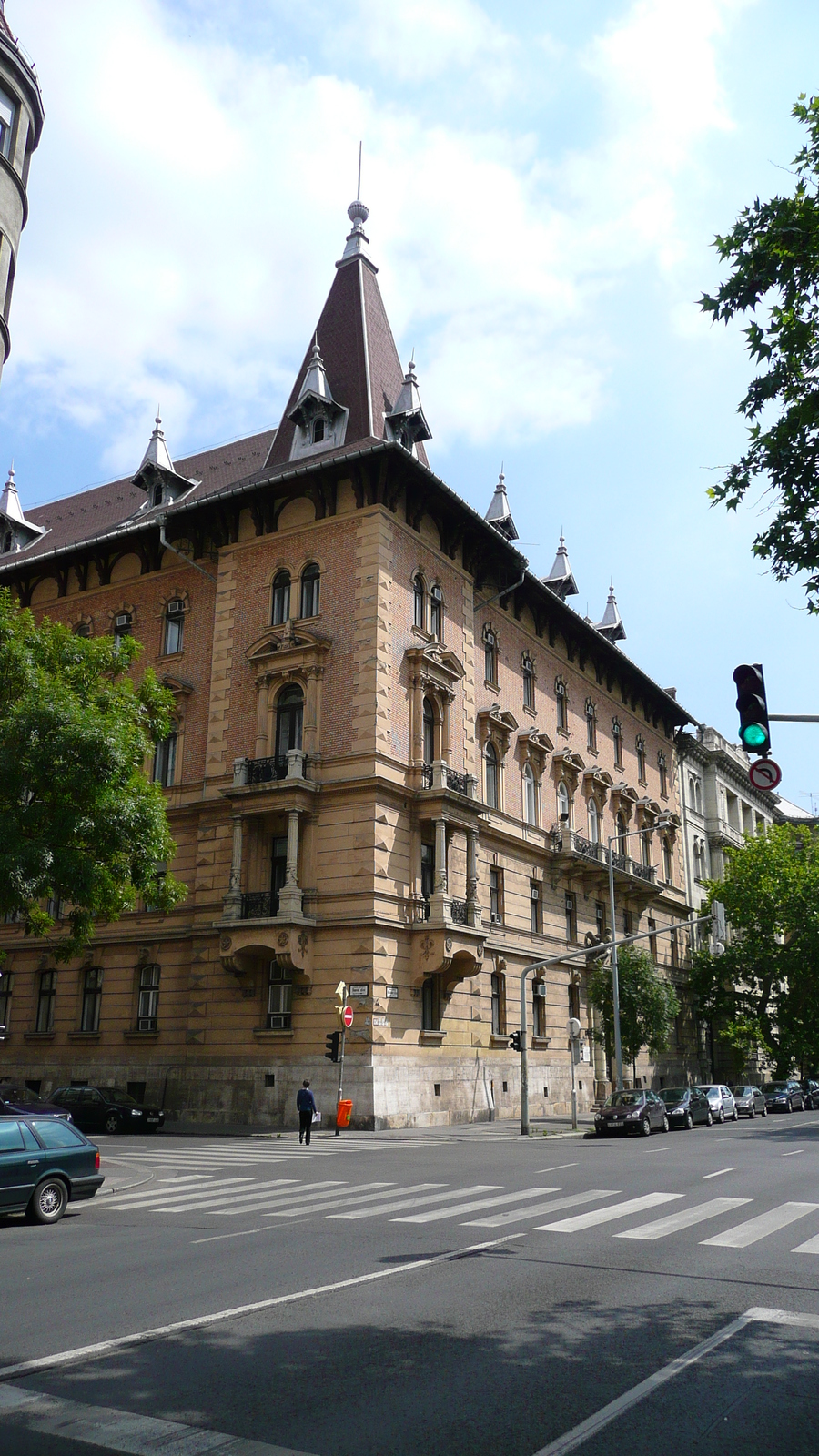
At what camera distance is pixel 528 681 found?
144ft

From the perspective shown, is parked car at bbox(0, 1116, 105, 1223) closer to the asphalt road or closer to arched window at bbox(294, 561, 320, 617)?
the asphalt road

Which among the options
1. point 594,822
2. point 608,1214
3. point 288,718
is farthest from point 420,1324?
point 594,822

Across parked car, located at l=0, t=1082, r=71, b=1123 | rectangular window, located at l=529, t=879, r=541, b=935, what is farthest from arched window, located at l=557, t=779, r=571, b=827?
parked car, located at l=0, t=1082, r=71, b=1123

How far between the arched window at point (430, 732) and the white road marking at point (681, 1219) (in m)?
21.2

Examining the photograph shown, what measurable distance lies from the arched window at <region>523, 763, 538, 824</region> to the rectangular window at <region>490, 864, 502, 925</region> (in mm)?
3295

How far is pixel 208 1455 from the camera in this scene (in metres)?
5.32

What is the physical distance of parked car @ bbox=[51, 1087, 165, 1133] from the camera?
30094 millimetres

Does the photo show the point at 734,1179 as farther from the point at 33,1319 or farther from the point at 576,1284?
the point at 33,1319

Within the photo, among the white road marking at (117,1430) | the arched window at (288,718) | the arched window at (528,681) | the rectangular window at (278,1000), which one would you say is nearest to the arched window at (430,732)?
the arched window at (288,718)

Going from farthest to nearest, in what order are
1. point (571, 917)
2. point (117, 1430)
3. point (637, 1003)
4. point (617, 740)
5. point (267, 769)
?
1. point (617, 740)
2. point (571, 917)
3. point (637, 1003)
4. point (267, 769)
5. point (117, 1430)

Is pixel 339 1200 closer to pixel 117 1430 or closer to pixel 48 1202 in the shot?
pixel 48 1202

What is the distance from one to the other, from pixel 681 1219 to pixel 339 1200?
4.86 m

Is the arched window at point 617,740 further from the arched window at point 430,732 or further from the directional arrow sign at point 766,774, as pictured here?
the directional arrow sign at point 766,774

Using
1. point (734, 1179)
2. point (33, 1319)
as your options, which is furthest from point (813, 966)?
point (33, 1319)
